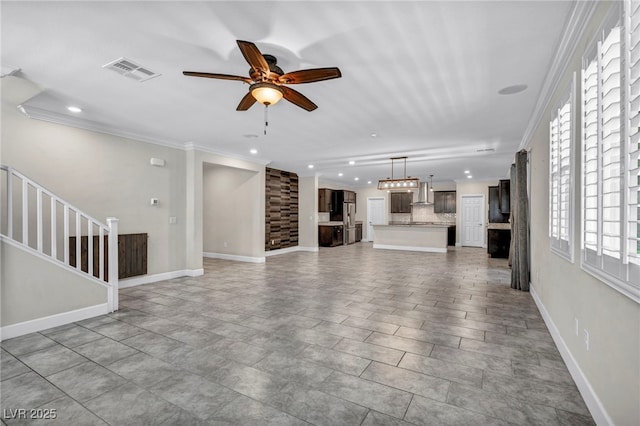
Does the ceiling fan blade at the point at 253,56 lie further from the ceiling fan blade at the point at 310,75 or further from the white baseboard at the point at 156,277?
the white baseboard at the point at 156,277

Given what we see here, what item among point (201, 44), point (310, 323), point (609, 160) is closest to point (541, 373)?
point (609, 160)

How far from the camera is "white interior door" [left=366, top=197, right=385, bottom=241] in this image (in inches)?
538

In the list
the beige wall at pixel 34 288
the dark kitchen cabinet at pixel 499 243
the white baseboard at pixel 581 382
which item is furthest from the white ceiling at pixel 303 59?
the dark kitchen cabinet at pixel 499 243

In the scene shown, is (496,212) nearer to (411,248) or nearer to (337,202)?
(411,248)

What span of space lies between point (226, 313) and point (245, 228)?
4265mm

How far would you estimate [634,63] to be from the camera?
1332mm

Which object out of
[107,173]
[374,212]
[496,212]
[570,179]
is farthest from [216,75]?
[374,212]

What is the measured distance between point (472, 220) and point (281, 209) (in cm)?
741

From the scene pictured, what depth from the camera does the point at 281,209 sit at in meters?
9.57

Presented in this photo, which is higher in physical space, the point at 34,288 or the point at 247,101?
the point at 247,101

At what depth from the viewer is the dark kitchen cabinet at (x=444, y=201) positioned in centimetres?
1230

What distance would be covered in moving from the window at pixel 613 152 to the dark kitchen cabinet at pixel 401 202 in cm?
1101

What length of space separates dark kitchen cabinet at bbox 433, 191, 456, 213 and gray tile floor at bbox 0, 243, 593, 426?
816cm

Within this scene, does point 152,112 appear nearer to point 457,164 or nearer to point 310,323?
point 310,323
